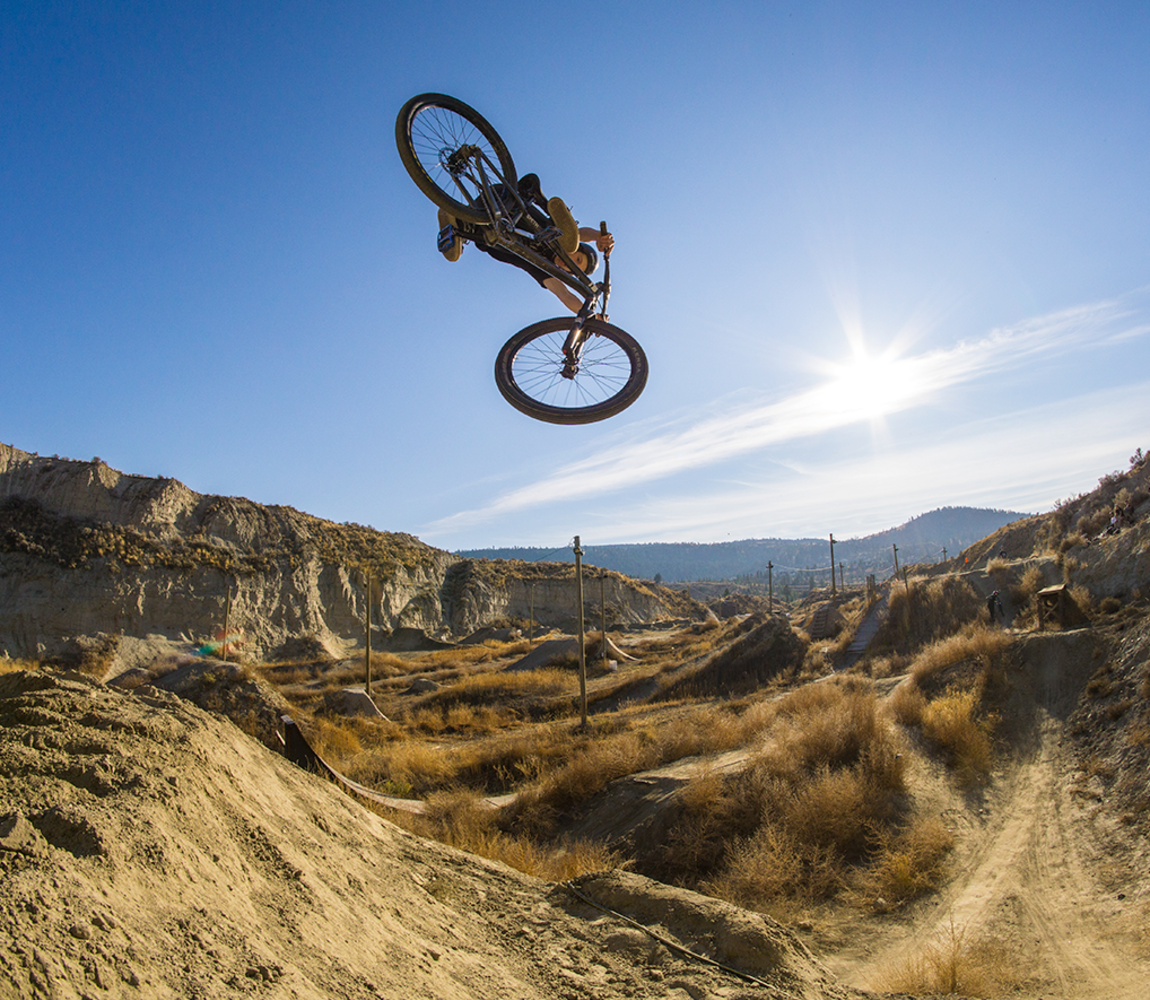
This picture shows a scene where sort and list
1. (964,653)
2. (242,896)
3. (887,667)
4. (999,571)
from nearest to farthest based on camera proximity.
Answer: (242,896) → (964,653) → (887,667) → (999,571)

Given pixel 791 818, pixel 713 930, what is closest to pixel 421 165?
pixel 713 930

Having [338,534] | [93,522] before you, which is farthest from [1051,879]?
[338,534]

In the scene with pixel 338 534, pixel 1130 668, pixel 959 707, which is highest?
pixel 338 534

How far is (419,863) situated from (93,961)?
13.4 ft

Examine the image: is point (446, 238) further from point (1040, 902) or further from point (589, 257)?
point (1040, 902)

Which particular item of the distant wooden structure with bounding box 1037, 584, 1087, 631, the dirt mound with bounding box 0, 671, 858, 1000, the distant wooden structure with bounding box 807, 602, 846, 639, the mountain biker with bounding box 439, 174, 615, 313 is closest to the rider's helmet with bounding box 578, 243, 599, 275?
the mountain biker with bounding box 439, 174, 615, 313

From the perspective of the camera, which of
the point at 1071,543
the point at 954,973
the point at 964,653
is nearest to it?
the point at 954,973

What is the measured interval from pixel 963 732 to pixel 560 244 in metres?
12.5

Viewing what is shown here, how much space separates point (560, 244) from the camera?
714 centimetres

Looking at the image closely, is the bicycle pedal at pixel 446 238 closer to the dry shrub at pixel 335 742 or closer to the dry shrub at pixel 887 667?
the dry shrub at pixel 335 742

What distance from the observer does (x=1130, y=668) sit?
43.3ft

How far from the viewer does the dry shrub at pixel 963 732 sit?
12055 millimetres

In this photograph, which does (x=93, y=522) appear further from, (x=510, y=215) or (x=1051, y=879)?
(x=1051, y=879)

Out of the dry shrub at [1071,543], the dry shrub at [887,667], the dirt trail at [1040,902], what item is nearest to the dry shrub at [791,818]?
A: the dirt trail at [1040,902]
